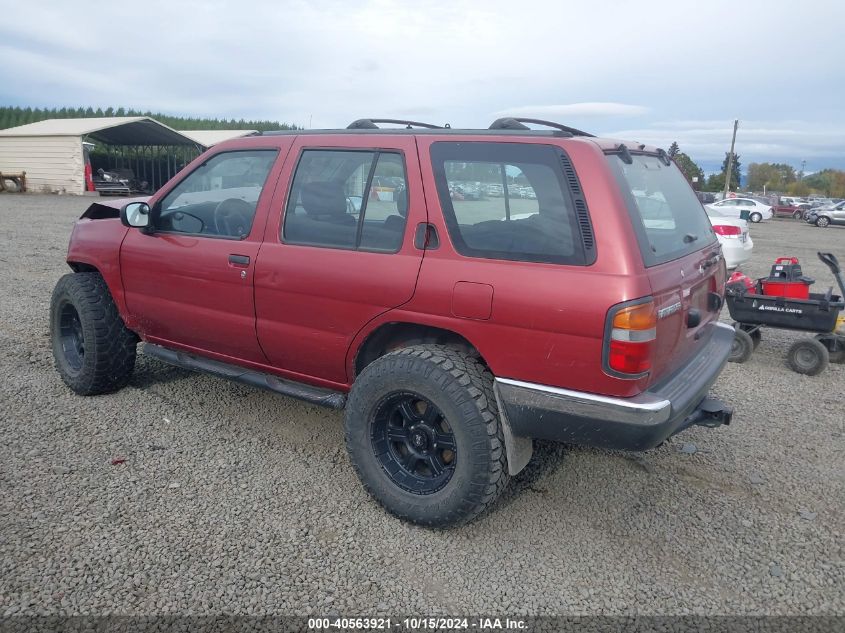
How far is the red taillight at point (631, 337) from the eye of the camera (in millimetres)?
→ 2705

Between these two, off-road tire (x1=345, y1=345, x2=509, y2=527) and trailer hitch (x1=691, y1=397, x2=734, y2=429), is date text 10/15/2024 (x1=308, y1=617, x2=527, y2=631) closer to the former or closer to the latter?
off-road tire (x1=345, y1=345, x2=509, y2=527)

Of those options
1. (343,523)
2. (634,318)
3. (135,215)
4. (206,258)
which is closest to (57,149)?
(135,215)

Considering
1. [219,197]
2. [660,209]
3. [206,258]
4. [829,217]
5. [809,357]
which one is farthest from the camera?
[829,217]

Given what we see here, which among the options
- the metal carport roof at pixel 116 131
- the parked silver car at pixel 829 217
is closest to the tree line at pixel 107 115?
the metal carport roof at pixel 116 131

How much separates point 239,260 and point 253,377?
72 cm

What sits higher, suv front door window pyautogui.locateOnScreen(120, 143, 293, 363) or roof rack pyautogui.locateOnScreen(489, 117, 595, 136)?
roof rack pyautogui.locateOnScreen(489, 117, 595, 136)

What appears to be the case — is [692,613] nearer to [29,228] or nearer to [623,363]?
[623,363]

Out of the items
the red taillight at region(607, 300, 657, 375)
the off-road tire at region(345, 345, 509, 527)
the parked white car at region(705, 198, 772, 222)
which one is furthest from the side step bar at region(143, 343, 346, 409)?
the parked white car at region(705, 198, 772, 222)

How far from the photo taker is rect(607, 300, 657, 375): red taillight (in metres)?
2.71

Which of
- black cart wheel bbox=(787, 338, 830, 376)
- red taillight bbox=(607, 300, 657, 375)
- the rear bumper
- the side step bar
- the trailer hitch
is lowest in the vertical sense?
black cart wheel bbox=(787, 338, 830, 376)

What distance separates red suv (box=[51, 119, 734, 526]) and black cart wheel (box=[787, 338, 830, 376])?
275 centimetres

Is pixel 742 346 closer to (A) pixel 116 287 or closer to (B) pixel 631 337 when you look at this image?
(B) pixel 631 337

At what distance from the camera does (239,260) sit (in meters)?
3.79

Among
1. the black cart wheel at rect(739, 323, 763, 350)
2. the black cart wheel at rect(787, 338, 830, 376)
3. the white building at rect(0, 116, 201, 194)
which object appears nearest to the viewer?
the black cart wheel at rect(787, 338, 830, 376)
